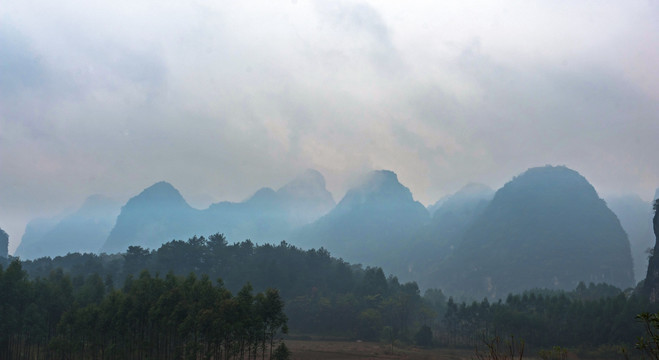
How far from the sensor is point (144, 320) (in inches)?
1385

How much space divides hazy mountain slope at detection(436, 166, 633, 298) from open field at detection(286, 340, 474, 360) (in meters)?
96.2

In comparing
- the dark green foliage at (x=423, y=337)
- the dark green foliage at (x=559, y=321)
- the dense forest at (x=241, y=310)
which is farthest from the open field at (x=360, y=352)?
the dark green foliage at (x=559, y=321)

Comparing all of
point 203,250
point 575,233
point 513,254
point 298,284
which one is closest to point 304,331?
point 298,284

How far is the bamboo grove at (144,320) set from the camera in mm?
31953

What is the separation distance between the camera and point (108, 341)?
124 feet

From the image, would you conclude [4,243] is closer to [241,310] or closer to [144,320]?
[144,320]

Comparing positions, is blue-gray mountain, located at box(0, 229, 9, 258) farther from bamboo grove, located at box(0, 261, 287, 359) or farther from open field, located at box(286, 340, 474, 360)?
bamboo grove, located at box(0, 261, 287, 359)

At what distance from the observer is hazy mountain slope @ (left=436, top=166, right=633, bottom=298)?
147 m

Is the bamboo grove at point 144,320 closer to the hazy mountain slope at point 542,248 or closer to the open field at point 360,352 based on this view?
the open field at point 360,352

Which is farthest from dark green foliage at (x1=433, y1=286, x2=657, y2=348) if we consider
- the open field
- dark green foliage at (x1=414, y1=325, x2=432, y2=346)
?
the open field

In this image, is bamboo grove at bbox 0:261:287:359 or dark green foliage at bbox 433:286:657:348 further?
dark green foliage at bbox 433:286:657:348

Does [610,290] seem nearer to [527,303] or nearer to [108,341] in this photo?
[527,303]

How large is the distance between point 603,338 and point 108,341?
188 ft

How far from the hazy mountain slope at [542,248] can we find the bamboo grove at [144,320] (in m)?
132
